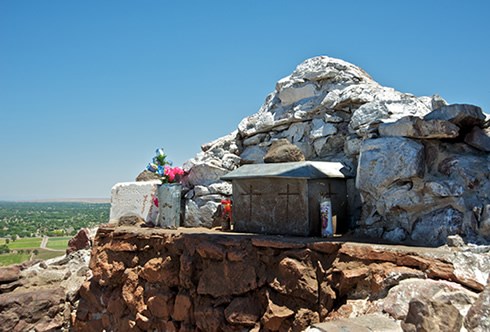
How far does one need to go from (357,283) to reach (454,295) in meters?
1.02

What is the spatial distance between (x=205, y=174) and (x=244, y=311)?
323 centimetres

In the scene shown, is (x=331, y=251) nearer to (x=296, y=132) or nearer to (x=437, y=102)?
(x=437, y=102)

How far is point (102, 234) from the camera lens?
7047 millimetres

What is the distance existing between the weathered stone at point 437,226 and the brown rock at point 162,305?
10.7 ft

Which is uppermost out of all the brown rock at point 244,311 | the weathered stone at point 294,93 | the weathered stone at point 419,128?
the weathered stone at point 294,93

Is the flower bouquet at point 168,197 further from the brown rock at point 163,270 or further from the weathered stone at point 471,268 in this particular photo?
the weathered stone at point 471,268

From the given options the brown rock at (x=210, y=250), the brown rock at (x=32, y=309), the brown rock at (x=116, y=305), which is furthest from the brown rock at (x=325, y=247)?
the brown rock at (x=32, y=309)

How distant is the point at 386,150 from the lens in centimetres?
484

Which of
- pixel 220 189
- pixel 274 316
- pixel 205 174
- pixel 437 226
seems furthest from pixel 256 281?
pixel 205 174

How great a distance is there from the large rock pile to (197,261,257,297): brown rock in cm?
152

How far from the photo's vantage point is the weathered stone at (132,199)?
24.6 feet

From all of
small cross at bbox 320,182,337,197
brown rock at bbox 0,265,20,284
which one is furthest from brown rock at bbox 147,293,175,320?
brown rock at bbox 0,265,20,284

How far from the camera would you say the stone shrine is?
16.7 feet

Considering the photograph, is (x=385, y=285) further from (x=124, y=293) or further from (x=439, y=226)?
(x=124, y=293)
